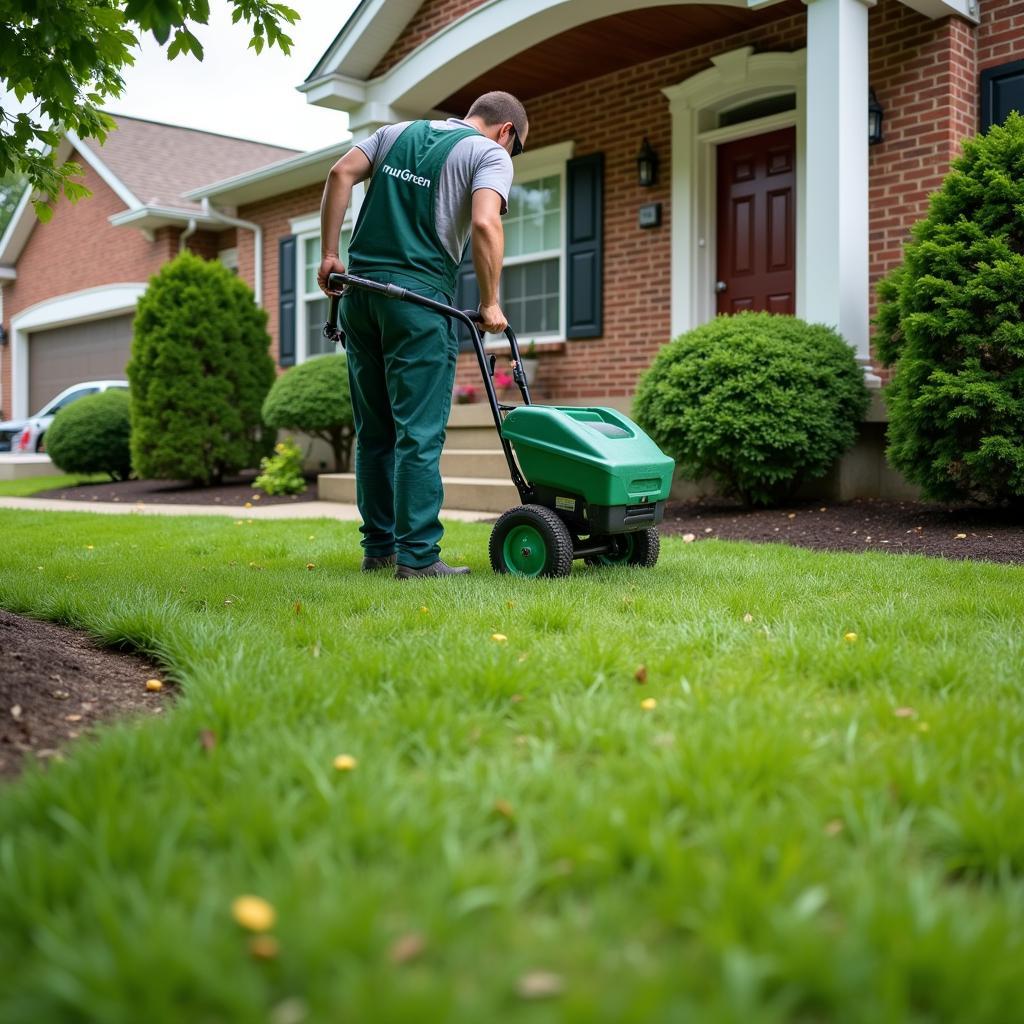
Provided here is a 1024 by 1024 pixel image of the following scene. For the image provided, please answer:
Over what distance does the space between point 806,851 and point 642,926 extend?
11.8 inches

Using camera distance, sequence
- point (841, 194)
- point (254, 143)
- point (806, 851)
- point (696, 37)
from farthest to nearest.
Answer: point (254, 143), point (696, 37), point (841, 194), point (806, 851)

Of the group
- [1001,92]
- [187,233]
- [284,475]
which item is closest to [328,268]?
[1001,92]

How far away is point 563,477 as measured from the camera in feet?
13.8

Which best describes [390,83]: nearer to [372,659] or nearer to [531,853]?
[372,659]

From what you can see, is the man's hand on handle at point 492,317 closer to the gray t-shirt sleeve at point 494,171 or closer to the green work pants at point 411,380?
the green work pants at point 411,380

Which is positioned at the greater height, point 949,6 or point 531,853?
point 949,6

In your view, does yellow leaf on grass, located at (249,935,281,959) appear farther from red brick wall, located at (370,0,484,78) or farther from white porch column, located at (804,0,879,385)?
red brick wall, located at (370,0,484,78)

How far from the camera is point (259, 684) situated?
8.18ft

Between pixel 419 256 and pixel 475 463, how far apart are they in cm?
466

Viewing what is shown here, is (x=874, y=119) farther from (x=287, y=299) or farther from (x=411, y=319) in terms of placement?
(x=287, y=299)

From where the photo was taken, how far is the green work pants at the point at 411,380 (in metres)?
4.31

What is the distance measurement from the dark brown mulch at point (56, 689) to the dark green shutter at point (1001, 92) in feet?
22.1

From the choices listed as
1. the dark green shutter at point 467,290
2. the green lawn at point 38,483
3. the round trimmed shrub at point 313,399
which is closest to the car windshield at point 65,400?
the green lawn at point 38,483

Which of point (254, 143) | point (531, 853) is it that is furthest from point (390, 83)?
point (254, 143)
